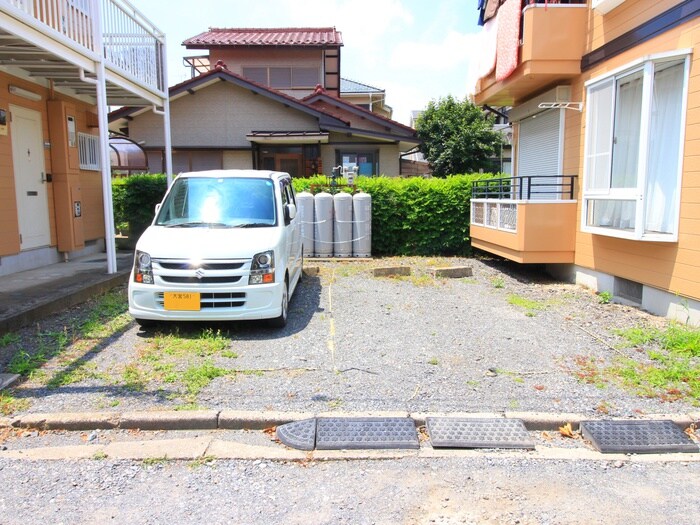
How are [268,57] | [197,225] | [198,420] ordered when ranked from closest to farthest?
[198,420]
[197,225]
[268,57]

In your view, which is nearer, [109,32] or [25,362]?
[25,362]

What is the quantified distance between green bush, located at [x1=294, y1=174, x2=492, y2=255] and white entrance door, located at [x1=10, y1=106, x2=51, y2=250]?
631cm

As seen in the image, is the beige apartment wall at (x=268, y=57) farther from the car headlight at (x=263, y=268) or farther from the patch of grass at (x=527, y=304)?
the car headlight at (x=263, y=268)

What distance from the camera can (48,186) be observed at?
9.36 meters

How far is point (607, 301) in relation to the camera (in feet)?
24.1

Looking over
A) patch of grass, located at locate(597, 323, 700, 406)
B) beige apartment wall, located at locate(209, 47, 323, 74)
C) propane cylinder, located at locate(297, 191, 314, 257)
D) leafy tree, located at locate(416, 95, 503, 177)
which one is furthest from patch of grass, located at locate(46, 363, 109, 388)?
beige apartment wall, located at locate(209, 47, 323, 74)

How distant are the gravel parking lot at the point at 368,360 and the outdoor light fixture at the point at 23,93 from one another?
4059 mm

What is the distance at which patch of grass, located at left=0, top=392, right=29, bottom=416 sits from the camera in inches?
155

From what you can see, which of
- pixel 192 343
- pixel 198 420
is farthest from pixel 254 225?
pixel 198 420

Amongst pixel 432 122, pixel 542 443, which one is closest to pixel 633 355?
pixel 542 443

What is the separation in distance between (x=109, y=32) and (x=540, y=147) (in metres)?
Result: 8.06

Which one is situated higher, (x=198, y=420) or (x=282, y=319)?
(x=282, y=319)

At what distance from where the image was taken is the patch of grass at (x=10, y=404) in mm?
3942

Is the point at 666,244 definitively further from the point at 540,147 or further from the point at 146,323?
the point at 146,323
